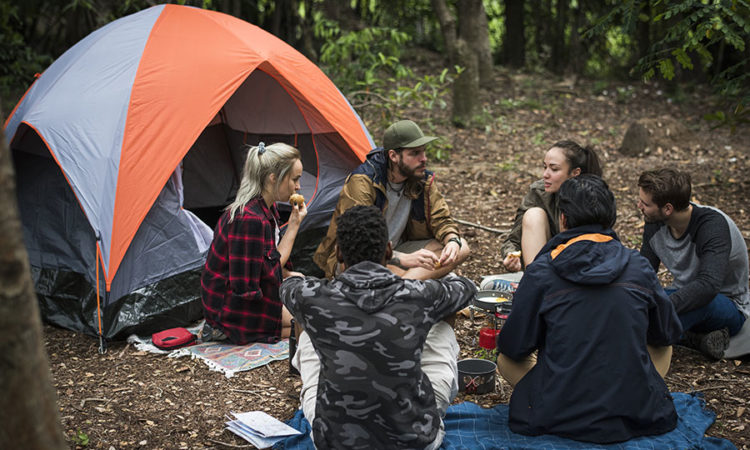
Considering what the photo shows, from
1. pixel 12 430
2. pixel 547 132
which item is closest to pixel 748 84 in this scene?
pixel 547 132

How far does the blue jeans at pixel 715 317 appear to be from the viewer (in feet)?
10.9

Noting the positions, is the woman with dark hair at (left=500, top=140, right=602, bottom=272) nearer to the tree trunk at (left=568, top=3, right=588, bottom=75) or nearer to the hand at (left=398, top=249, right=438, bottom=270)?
the hand at (left=398, top=249, right=438, bottom=270)

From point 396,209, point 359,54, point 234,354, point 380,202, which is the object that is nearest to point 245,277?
point 234,354

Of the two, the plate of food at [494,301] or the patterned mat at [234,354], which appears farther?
the patterned mat at [234,354]

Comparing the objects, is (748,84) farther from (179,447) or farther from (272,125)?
(179,447)

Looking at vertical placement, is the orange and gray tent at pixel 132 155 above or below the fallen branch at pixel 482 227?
above

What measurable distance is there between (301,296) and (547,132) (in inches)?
285

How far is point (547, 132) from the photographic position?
8.78 m

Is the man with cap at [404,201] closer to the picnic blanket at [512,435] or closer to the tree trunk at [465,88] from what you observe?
the picnic blanket at [512,435]

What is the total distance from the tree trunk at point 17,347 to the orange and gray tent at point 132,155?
98.2 inches

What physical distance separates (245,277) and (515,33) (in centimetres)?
1025

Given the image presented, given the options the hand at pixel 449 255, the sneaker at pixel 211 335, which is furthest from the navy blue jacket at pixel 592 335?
the sneaker at pixel 211 335

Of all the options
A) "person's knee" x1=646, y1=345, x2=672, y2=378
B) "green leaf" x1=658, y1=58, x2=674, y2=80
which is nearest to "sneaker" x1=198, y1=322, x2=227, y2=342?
"person's knee" x1=646, y1=345, x2=672, y2=378

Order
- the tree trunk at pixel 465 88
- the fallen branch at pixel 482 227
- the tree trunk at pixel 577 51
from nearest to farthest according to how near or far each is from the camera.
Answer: the fallen branch at pixel 482 227 < the tree trunk at pixel 465 88 < the tree trunk at pixel 577 51
